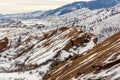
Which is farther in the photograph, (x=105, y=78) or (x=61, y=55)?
(x=61, y=55)

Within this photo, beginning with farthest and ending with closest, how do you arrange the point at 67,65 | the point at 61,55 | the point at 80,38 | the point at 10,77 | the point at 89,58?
1. the point at 80,38
2. the point at 61,55
3. the point at 10,77
4. the point at 67,65
5. the point at 89,58

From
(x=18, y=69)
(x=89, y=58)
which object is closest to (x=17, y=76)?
(x=18, y=69)

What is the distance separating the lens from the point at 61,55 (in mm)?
141750

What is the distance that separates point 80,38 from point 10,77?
4525 centimetres

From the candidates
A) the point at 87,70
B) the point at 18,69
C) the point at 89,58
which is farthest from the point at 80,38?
the point at 87,70

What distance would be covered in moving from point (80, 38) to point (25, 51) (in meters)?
35.8

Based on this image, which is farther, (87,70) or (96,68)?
(87,70)

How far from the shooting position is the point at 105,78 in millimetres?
65000

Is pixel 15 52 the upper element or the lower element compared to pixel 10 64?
upper

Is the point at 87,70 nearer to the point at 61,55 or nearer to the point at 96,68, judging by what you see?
the point at 96,68

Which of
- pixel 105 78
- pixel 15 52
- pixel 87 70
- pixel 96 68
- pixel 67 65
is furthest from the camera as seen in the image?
pixel 15 52

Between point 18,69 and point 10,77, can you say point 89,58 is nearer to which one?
point 10,77

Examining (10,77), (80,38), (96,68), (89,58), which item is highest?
(80,38)

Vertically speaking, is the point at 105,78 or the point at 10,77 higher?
the point at 10,77
